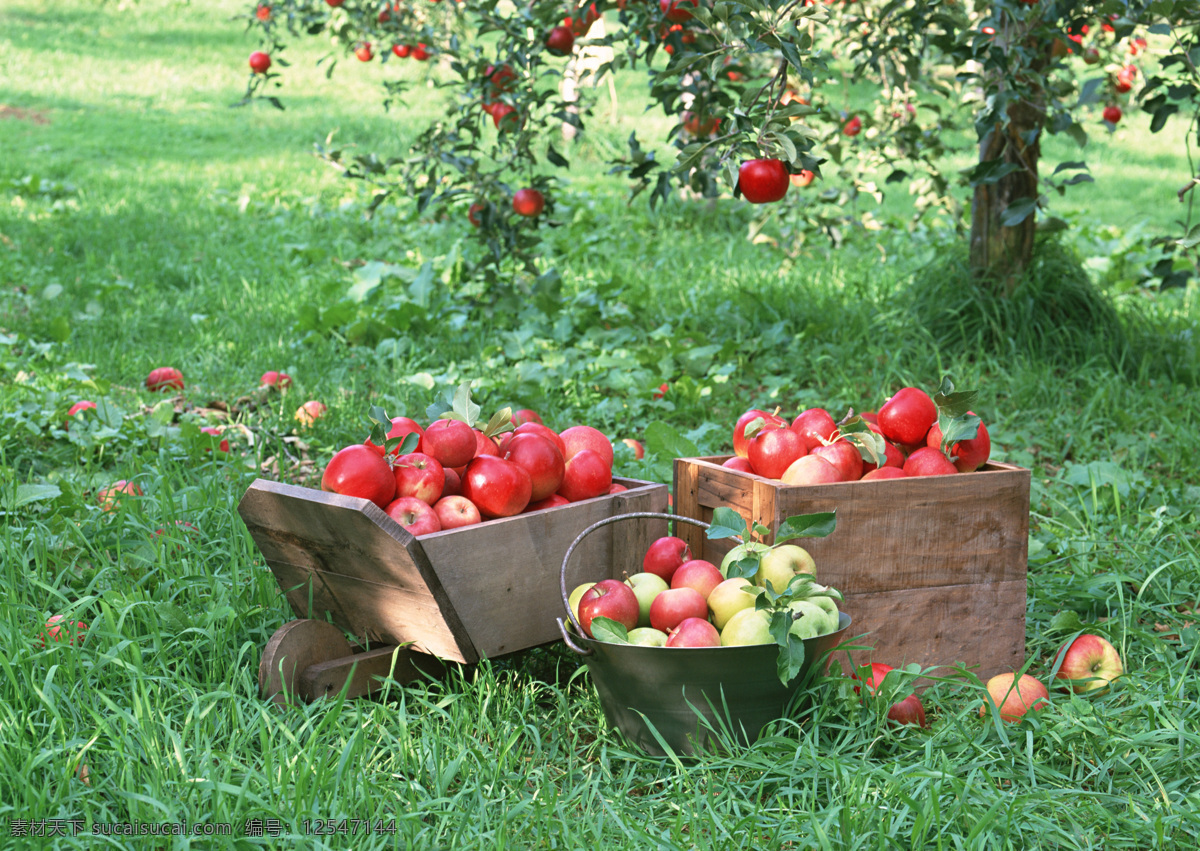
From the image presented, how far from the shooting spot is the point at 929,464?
2.07m

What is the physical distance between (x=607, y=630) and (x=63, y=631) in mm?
1082

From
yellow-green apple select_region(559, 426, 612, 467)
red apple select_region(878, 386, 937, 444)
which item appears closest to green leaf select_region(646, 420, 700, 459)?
yellow-green apple select_region(559, 426, 612, 467)

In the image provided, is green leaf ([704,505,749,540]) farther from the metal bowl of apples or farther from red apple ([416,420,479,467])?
red apple ([416,420,479,467])

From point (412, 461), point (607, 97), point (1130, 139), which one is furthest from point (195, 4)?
point (412, 461)

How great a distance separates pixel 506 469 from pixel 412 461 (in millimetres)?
205

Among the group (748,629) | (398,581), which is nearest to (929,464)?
(748,629)

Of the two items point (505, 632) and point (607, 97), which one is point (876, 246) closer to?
point (505, 632)

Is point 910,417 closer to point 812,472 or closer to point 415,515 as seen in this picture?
point 812,472

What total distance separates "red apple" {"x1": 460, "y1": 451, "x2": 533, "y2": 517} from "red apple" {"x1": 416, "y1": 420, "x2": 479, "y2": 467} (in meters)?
0.07

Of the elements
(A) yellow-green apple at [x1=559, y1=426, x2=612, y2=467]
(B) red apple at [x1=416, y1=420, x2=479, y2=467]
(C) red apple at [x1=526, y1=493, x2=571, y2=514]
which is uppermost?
(B) red apple at [x1=416, y1=420, x2=479, y2=467]

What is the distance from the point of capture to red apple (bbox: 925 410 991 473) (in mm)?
2129

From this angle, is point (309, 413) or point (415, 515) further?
point (309, 413)

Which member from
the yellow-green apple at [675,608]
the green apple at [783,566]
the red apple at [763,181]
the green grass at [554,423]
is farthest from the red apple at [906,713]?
the red apple at [763,181]

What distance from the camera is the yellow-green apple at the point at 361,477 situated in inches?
75.9
